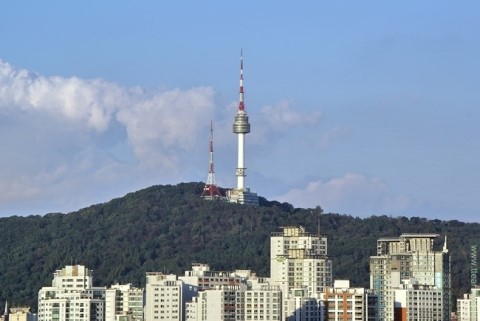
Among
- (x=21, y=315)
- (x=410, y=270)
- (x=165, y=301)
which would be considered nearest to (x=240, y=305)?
(x=165, y=301)

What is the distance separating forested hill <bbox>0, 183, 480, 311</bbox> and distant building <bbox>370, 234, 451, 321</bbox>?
221 inches

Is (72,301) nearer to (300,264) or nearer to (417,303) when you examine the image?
(300,264)

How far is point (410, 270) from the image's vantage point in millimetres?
122875

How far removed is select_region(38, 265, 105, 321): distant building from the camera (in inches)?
4390

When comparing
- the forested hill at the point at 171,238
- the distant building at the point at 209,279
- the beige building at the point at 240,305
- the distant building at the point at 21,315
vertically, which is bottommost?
the beige building at the point at 240,305

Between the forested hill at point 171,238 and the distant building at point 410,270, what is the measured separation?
18.4 ft

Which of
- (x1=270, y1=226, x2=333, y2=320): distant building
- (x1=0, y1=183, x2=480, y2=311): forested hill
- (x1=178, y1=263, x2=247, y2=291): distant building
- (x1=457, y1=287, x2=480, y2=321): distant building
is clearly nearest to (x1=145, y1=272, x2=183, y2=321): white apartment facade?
(x1=178, y1=263, x2=247, y2=291): distant building

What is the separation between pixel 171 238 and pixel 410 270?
157 ft

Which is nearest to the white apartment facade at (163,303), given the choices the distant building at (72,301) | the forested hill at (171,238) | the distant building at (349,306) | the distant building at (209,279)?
the distant building at (72,301)

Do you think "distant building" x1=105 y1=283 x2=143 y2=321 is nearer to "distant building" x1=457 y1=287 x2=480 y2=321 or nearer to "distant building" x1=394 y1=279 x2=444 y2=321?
"distant building" x1=394 y1=279 x2=444 y2=321

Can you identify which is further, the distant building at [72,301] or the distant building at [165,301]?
the distant building at [72,301]

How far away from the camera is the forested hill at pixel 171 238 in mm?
146875

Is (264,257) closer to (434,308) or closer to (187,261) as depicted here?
(187,261)

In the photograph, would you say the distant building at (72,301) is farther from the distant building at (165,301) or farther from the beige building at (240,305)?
the beige building at (240,305)
